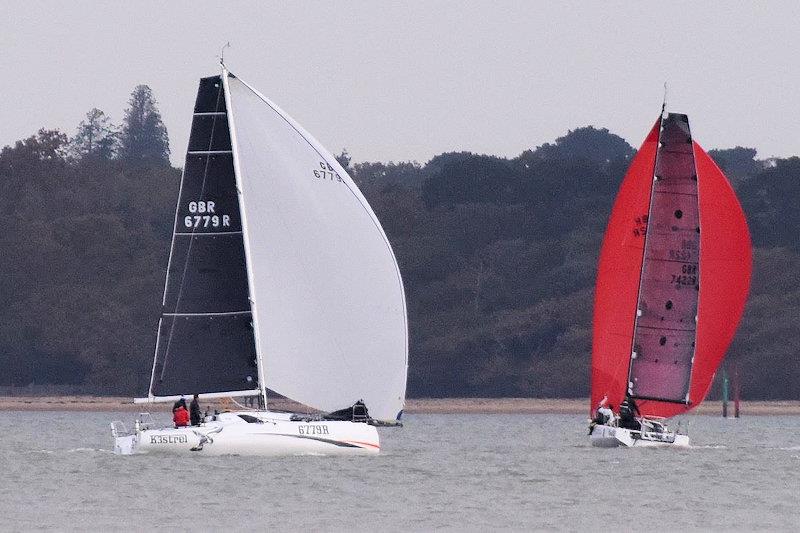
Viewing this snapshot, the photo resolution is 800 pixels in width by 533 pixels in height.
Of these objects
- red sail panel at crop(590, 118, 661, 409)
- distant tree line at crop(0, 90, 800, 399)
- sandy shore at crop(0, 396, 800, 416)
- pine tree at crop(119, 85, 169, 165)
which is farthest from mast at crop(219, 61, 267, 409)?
pine tree at crop(119, 85, 169, 165)

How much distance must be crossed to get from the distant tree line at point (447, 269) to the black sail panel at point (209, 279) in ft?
175

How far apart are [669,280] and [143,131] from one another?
10679 centimetres

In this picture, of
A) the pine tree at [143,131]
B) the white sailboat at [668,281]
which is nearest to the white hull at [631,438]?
the white sailboat at [668,281]

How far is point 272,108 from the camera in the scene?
36688 mm

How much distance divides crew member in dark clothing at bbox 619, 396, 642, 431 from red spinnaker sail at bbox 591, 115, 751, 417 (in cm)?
97

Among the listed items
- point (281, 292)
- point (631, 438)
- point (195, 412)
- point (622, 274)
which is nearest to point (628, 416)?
point (631, 438)

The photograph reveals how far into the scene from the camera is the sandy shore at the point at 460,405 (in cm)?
8412

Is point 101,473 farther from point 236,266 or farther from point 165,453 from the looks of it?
point 236,266

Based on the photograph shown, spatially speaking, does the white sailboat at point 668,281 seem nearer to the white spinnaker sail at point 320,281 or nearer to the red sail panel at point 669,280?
the red sail panel at point 669,280

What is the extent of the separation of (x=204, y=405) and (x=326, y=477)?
1189 centimetres

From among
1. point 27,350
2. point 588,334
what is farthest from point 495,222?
point 27,350

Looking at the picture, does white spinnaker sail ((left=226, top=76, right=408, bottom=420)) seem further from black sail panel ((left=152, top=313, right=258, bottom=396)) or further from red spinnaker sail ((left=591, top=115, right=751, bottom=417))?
red spinnaker sail ((left=591, top=115, right=751, bottom=417))

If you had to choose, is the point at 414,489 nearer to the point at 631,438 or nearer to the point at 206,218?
the point at 206,218

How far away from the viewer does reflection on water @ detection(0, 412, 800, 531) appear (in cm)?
2861
